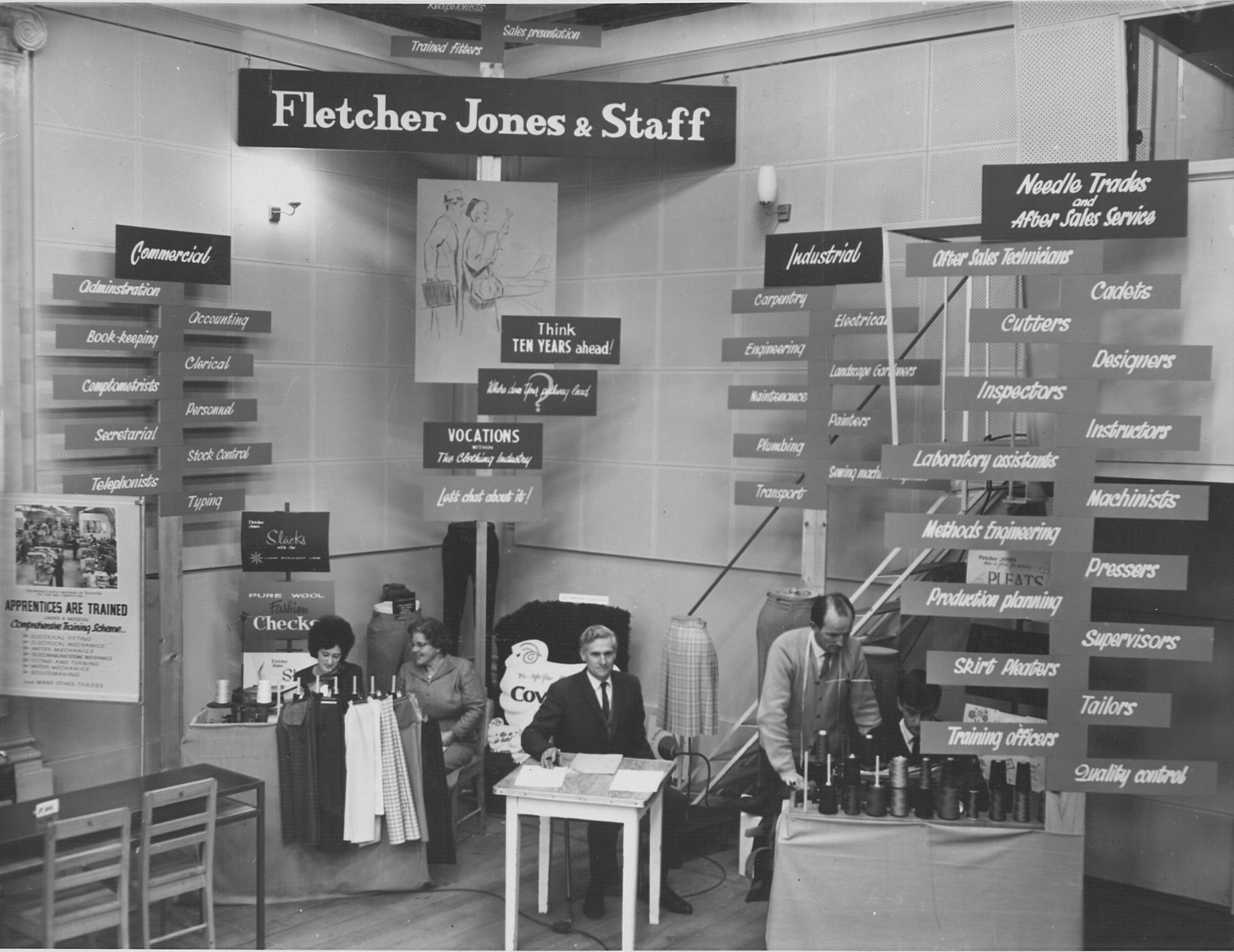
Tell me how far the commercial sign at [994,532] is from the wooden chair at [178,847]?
3.24 metres

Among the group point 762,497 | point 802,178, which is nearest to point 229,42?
point 802,178

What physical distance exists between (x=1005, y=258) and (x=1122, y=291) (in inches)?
19.5

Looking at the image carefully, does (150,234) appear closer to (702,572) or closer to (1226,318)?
(702,572)

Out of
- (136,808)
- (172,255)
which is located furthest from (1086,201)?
(172,255)

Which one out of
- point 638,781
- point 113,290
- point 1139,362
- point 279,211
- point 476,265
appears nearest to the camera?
point 1139,362

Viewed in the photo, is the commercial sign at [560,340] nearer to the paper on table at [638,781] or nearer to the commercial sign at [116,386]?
the commercial sign at [116,386]

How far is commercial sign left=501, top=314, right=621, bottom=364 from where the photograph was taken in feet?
24.8

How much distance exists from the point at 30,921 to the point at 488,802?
3.40m

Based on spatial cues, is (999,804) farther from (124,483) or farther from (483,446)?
(124,483)

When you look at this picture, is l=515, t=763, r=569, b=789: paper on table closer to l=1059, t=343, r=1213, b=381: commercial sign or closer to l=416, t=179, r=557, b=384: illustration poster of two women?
l=1059, t=343, r=1213, b=381: commercial sign

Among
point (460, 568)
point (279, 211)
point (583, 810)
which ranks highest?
point (279, 211)

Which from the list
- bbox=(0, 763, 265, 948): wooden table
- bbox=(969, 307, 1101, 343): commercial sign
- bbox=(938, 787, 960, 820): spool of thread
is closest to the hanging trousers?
bbox=(0, 763, 265, 948): wooden table

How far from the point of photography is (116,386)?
7070mm

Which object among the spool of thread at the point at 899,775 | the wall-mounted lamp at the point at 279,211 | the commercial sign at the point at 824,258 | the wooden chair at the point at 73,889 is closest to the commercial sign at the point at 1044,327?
the commercial sign at the point at 824,258
